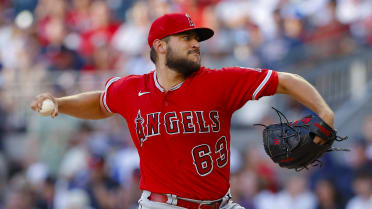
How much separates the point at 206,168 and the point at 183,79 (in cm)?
60

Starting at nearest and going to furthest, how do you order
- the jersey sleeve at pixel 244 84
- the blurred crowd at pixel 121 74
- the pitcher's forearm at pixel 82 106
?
the jersey sleeve at pixel 244 84, the pitcher's forearm at pixel 82 106, the blurred crowd at pixel 121 74

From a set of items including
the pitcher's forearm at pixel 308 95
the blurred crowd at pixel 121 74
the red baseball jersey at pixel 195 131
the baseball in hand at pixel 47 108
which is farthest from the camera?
the blurred crowd at pixel 121 74

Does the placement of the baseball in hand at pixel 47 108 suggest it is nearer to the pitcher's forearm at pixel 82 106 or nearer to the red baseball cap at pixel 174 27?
the pitcher's forearm at pixel 82 106

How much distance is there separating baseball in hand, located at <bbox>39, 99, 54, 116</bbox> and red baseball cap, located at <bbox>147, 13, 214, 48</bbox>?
79cm

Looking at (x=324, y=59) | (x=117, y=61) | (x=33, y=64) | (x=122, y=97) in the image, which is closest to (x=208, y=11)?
(x=117, y=61)

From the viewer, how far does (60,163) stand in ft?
30.7

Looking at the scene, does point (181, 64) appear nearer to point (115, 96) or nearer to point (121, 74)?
point (115, 96)

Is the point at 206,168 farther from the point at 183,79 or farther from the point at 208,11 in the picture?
the point at 208,11

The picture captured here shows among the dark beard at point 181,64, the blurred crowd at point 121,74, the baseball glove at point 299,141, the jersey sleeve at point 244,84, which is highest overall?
the dark beard at point 181,64

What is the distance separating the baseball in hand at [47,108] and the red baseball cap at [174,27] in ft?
2.58

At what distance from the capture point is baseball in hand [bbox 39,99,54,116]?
4.17m

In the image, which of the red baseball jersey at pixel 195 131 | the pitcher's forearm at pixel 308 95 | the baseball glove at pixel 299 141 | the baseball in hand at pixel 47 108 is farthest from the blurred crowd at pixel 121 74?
the baseball in hand at pixel 47 108

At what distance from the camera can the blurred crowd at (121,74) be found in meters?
7.64

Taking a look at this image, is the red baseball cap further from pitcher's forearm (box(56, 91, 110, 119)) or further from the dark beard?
pitcher's forearm (box(56, 91, 110, 119))
